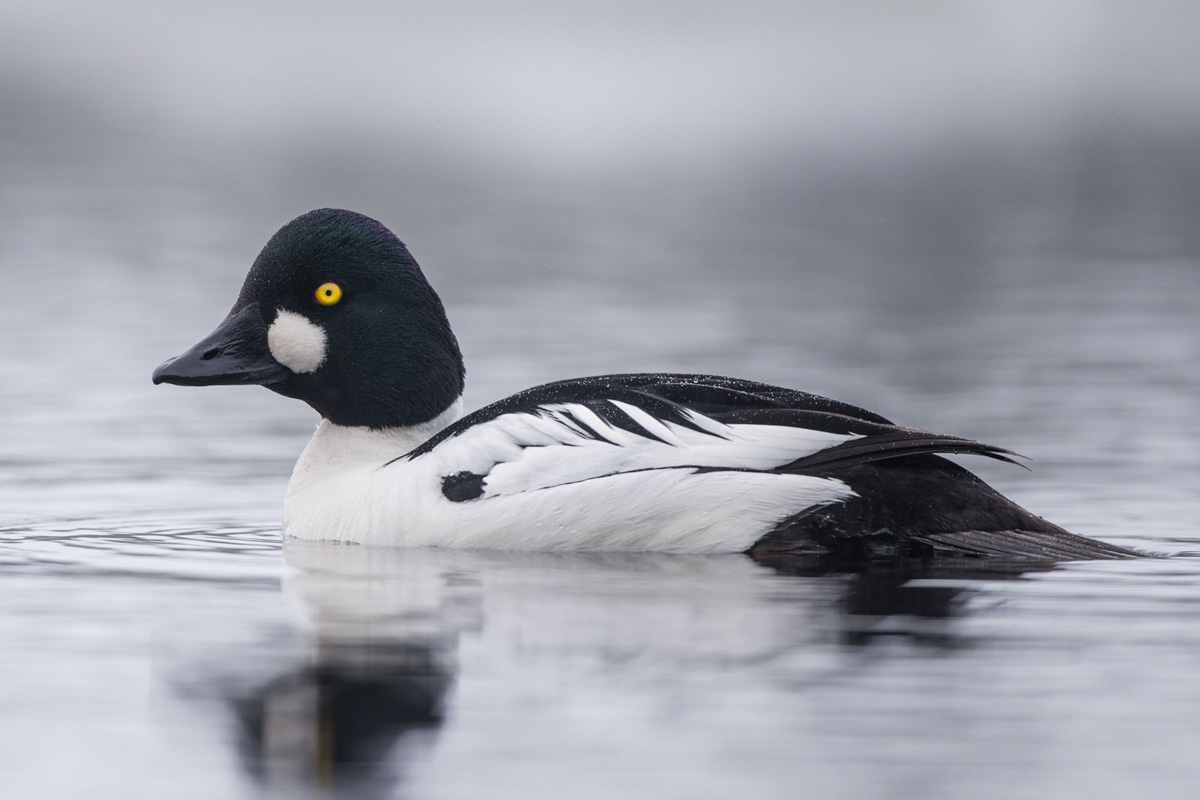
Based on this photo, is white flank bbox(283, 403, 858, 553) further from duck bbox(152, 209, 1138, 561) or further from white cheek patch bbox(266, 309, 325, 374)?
white cheek patch bbox(266, 309, 325, 374)

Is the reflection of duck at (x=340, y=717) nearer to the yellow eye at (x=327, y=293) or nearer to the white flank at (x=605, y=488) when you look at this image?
the white flank at (x=605, y=488)

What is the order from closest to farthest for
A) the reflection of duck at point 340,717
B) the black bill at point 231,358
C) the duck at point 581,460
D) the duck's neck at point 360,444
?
the reflection of duck at point 340,717 → the duck at point 581,460 → the black bill at point 231,358 → the duck's neck at point 360,444

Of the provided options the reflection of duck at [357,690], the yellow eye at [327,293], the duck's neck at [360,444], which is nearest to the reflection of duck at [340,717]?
the reflection of duck at [357,690]

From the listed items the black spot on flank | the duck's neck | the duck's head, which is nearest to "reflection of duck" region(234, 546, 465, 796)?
the black spot on flank

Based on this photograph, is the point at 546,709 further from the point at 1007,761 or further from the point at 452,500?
the point at 452,500

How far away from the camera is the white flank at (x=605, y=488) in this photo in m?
6.27

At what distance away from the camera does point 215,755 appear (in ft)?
13.0

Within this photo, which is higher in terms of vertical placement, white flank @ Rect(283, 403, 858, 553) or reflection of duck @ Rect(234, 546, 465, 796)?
white flank @ Rect(283, 403, 858, 553)

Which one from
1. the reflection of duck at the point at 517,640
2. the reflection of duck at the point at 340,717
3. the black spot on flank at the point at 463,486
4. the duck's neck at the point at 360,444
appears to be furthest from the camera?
the duck's neck at the point at 360,444

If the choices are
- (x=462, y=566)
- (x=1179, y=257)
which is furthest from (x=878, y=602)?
(x=1179, y=257)

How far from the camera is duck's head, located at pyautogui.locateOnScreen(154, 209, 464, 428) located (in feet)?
23.5

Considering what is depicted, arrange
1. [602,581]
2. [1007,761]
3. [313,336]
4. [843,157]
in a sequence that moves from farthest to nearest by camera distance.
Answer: [843,157]
[313,336]
[602,581]
[1007,761]

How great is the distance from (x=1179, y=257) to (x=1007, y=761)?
1823 cm

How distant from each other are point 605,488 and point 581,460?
12 centimetres
